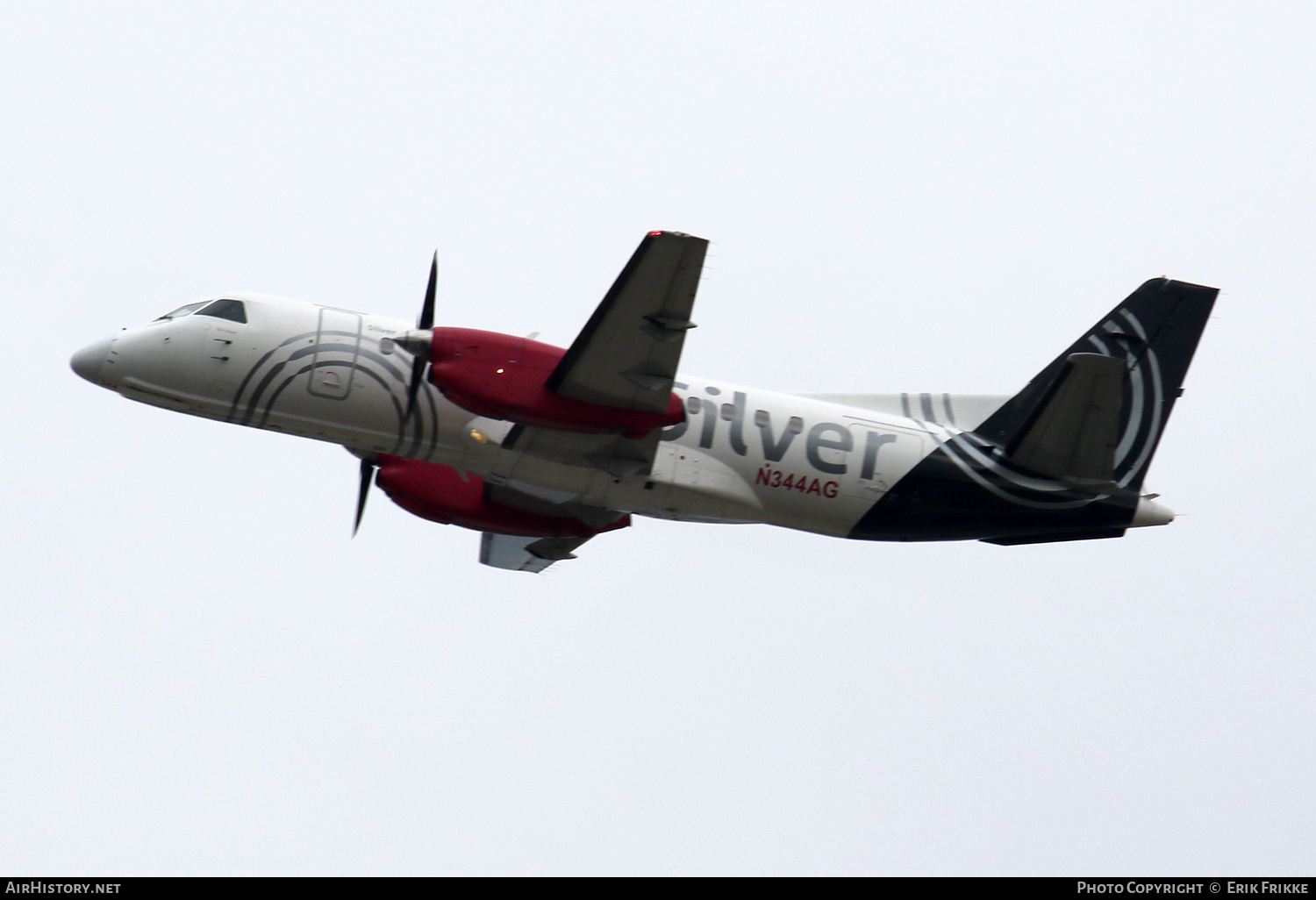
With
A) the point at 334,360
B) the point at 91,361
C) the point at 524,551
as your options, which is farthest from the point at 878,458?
the point at 91,361

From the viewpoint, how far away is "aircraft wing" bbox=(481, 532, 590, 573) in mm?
22281

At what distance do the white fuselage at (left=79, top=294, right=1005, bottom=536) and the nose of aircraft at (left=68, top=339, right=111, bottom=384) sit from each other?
82mm

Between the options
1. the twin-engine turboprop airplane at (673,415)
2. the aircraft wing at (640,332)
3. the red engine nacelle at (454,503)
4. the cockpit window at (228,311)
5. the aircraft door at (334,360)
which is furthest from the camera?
the red engine nacelle at (454,503)

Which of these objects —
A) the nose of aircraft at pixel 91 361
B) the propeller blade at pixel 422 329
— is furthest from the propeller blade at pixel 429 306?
the nose of aircraft at pixel 91 361

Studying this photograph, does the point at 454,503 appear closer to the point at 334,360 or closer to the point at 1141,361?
the point at 334,360

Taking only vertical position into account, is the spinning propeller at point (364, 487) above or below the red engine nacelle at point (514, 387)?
below

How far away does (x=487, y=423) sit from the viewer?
723 inches

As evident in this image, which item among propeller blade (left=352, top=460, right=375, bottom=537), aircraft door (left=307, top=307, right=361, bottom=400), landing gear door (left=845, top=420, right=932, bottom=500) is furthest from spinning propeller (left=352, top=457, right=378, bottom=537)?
landing gear door (left=845, top=420, right=932, bottom=500)

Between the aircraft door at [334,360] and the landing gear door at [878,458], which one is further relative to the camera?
the landing gear door at [878,458]

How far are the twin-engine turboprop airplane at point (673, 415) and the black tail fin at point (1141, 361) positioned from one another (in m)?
0.03

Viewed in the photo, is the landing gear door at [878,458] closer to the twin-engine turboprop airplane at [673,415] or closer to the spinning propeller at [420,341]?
the twin-engine turboprop airplane at [673,415]

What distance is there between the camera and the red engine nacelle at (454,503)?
68.1 ft
